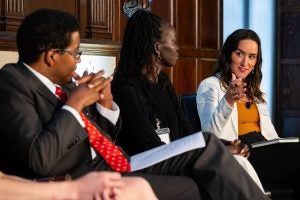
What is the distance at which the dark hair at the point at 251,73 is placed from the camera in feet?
10.4

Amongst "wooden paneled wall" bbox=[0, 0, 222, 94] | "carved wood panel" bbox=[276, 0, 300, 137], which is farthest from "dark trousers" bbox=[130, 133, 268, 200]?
"carved wood panel" bbox=[276, 0, 300, 137]

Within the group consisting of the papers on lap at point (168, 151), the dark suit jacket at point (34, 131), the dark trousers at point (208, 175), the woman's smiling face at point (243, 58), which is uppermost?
the woman's smiling face at point (243, 58)

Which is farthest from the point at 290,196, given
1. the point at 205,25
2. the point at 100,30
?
the point at 205,25

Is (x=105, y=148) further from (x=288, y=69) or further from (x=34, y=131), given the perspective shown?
(x=288, y=69)

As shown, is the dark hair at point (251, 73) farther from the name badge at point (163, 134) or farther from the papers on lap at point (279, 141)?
the name badge at point (163, 134)

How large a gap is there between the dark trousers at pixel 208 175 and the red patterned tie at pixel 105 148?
8 cm

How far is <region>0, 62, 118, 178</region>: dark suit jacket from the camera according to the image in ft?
5.56

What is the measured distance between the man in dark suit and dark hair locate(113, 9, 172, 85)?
502mm

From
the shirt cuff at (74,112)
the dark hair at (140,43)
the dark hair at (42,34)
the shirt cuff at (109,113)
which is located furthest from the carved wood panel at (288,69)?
the shirt cuff at (74,112)

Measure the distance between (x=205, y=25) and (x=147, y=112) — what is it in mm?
3112

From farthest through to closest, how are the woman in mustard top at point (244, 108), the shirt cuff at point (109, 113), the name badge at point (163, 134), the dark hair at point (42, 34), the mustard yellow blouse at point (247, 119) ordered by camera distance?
1. the mustard yellow blouse at point (247, 119)
2. the woman in mustard top at point (244, 108)
3. the name badge at point (163, 134)
4. the shirt cuff at point (109, 113)
5. the dark hair at point (42, 34)

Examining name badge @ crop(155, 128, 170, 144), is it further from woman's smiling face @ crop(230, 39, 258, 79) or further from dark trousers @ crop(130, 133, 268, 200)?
woman's smiling face @ crop(230, 39, 258, 79)

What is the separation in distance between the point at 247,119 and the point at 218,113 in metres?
0.31

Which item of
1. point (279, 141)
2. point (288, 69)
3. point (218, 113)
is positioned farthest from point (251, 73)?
point (288, 69)
